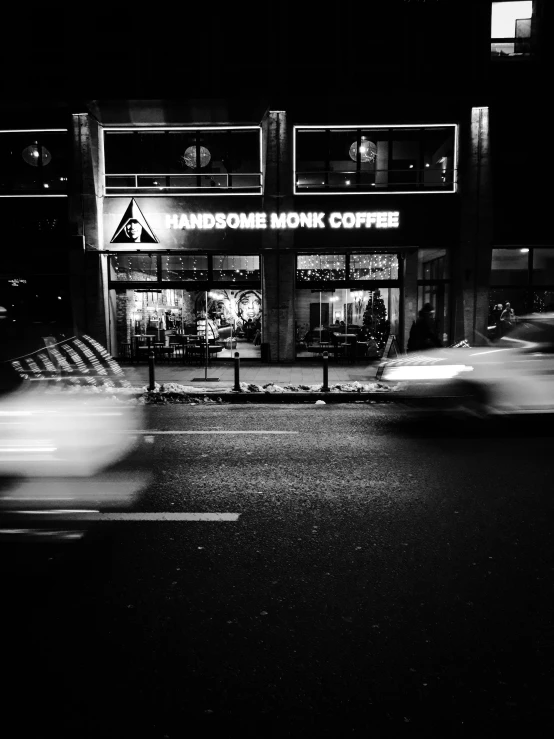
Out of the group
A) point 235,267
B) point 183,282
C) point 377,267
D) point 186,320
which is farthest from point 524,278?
point 186,320

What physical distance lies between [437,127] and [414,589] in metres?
18.3

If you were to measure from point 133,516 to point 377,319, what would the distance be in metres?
15.9

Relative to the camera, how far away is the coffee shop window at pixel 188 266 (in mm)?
19734

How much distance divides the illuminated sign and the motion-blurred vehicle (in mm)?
6309

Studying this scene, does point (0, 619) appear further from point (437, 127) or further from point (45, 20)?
point (45, 20)

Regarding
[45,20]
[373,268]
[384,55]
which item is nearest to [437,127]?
[384,55]

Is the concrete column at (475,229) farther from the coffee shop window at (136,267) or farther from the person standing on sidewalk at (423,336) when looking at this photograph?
the coffee shop window at (136,267)

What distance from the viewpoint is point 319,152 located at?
1895 cm

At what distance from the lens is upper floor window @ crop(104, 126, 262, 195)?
19297 millimetres

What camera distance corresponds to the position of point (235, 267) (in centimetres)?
1961

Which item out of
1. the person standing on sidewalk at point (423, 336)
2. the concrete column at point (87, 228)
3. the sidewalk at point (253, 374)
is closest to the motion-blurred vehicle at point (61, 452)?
the sidewalk at point (253, 374)

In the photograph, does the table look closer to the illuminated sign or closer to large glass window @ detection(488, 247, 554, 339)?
the illuminated sign

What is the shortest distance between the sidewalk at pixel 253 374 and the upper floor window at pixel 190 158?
6.12 m

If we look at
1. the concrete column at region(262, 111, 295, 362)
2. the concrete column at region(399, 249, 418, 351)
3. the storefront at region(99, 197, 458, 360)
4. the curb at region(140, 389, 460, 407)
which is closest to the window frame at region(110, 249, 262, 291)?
the storefront at region(99, 197, 458, 360)
